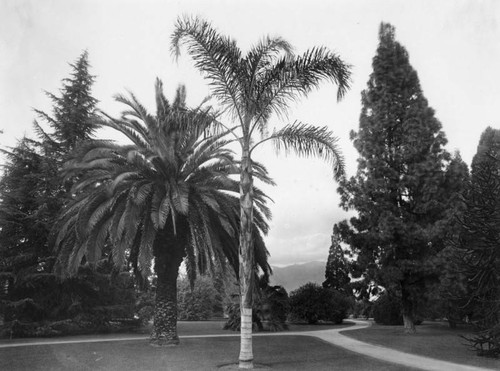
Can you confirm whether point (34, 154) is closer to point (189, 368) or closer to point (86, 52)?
point (86, 52)

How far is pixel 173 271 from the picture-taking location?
57.7 ft

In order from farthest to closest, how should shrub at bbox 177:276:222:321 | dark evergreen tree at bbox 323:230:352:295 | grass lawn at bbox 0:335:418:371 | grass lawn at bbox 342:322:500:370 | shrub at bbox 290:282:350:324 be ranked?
dark evergreen tree at bbox 323:230:352:295, shrub at bbox 177:276:222:321, shrub at bbox 290:282:350:324, grass lawn at bbox 342:322:500:370, grass lawn at bbox 0:335:418:371

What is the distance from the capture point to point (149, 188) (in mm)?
15773

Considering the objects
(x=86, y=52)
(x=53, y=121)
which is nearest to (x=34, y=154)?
(x=53, y=121)

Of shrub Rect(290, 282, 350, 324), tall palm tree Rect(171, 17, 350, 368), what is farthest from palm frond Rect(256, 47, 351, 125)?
shrub Rect(290, 282, 350, 324)

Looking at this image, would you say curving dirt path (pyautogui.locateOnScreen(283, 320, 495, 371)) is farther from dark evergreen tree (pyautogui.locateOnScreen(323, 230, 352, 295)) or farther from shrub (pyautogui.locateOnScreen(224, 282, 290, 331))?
dark evergreen tree (pyautogui.locateOnScreen(323, 230, 352, 295))

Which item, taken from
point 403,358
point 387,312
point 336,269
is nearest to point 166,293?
point 403,358

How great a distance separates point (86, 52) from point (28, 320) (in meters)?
17.1

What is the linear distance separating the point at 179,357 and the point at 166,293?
4.12 metres

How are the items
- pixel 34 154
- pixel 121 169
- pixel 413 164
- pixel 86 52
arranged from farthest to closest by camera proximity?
1. pixel 86 52
2. pixel 34 154
3. pixel 413 164
4. pixel 121 169

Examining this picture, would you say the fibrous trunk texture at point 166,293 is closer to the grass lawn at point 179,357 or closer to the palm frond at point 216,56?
the grass lawn at point 179,357

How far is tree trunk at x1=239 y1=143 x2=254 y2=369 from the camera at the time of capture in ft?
37.8

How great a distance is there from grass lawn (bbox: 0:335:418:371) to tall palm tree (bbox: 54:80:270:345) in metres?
2.14

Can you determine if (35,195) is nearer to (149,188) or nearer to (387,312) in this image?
(149,188)
